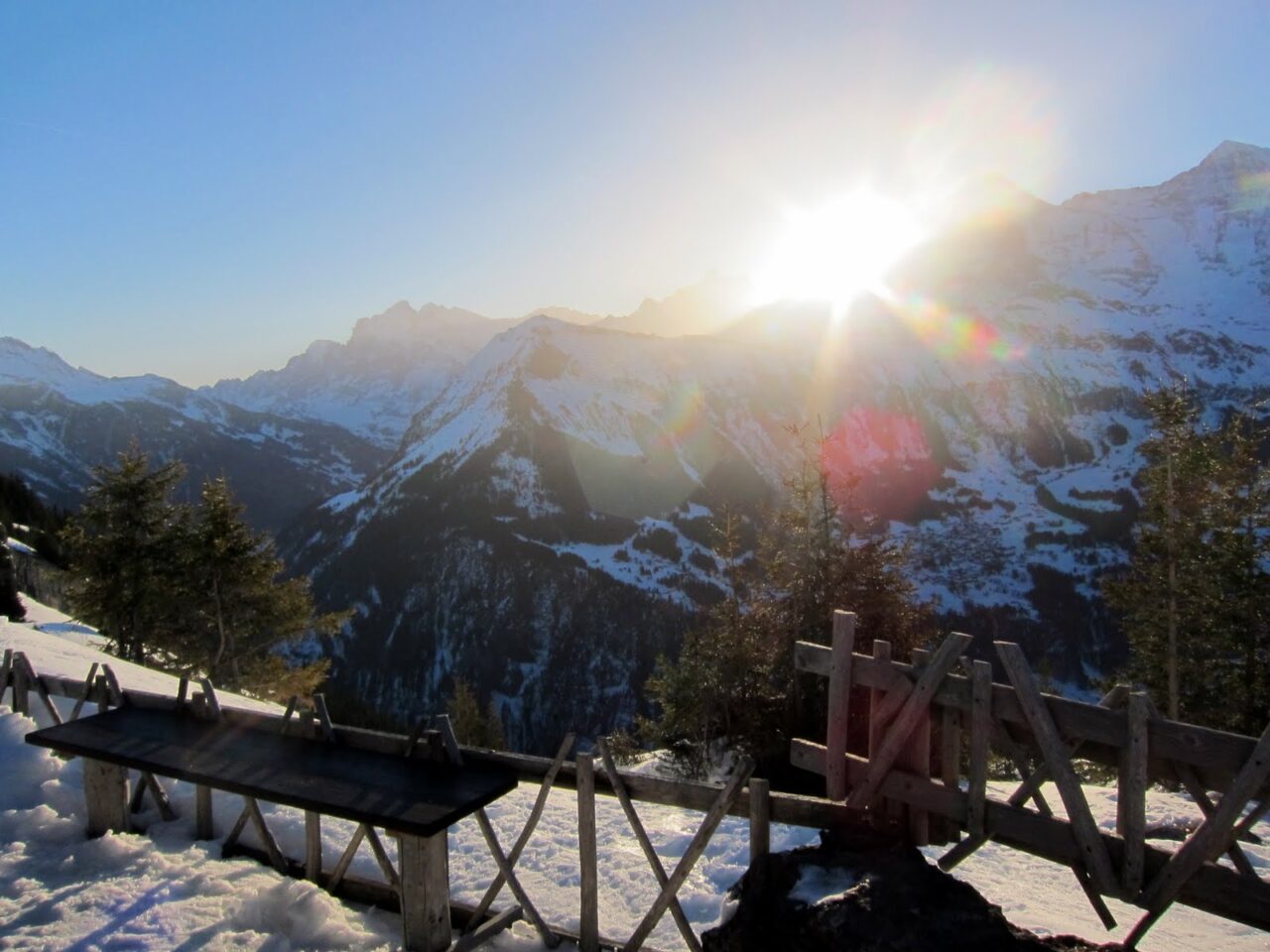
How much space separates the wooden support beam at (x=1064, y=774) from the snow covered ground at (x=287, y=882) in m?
2.26

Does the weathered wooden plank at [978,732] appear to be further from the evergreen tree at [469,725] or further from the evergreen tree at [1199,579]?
the evergreen tree at [469,725]

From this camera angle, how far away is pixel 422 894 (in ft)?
26.3

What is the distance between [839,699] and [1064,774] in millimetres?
2074

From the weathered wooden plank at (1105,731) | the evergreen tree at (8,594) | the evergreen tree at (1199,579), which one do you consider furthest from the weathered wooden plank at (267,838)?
the evergreen tree at (1199,579)

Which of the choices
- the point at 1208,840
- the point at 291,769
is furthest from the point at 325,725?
the point at 1208,840

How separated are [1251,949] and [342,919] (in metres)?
10.2

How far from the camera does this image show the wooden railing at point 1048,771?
6.29m

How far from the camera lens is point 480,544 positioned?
186m

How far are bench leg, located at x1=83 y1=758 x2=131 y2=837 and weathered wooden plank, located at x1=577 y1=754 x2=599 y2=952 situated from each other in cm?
683

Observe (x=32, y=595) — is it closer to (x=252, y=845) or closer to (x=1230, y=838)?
(x=252, y=845)

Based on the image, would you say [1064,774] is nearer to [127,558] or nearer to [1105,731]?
[1105,731]

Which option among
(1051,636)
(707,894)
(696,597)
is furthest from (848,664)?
(1051,636)

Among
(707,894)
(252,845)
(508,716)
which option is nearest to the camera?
(707,894)

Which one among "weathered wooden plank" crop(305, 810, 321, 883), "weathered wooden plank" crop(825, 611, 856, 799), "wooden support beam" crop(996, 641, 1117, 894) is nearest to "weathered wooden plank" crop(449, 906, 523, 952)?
"weathered wooden plank" crop(305, 810, 321, 883)
